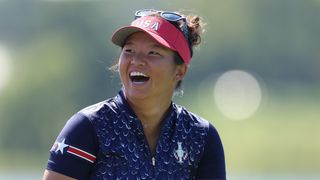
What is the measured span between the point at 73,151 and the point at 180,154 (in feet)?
1.73

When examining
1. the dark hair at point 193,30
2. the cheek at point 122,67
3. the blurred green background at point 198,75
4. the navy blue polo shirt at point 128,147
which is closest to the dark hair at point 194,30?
the dark hair at point 193,30

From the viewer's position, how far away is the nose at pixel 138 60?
4.37m

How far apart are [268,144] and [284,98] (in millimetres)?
1895

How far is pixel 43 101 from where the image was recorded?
22.1m

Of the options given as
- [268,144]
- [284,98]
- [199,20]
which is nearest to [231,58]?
[284,98]

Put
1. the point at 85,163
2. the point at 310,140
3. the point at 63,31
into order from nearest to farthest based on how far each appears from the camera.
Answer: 1. the point at 85,163
2. the point at 310,140
3. the point at 63,31

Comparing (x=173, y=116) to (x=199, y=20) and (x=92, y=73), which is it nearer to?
(x=199, y=20)

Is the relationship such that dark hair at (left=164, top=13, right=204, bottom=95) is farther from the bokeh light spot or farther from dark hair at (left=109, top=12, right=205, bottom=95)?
the bokeh light spot

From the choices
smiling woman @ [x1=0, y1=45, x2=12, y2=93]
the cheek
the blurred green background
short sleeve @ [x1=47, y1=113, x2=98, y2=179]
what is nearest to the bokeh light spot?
the blurred green background

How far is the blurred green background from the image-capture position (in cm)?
→ 2030

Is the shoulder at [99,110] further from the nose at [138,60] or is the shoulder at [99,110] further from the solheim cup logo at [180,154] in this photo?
the solheim cup logo at [180,154]

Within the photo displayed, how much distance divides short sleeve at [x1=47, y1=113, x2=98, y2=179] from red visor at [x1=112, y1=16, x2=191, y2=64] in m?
0.45

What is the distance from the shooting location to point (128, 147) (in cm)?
437

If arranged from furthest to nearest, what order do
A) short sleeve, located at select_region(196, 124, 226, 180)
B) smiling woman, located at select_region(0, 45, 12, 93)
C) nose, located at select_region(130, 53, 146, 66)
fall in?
smiling woman, located at select_region(0, 45, 12, 93)
short sleeve, located at select_region(196, 124, 226, 180)
nose, located at select_region(130, 53, 146, 66)
